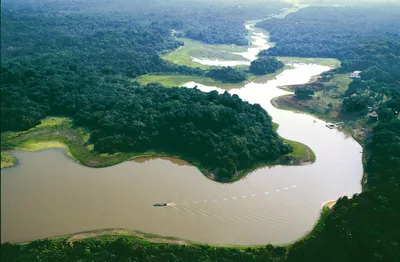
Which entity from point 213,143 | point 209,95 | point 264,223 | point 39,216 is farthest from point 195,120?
point 39,216

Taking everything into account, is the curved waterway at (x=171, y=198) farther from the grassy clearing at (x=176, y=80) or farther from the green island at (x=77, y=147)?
the grassy clearing at (x=176, y=80)

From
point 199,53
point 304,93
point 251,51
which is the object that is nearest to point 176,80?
point 304,93

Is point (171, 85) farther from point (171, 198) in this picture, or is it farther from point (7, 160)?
point (171, 198)

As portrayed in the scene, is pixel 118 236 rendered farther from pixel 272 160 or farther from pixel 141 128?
pixel 272 160

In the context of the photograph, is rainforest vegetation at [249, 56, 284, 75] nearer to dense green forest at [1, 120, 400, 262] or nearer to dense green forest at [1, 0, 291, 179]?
dense green forest at [1, 0, 291, 179]

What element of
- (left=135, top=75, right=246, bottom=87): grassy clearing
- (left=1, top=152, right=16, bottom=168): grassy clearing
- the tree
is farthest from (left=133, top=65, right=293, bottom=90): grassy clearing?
(left=1, top=152, right=16, bottom=168): grassy clearing
